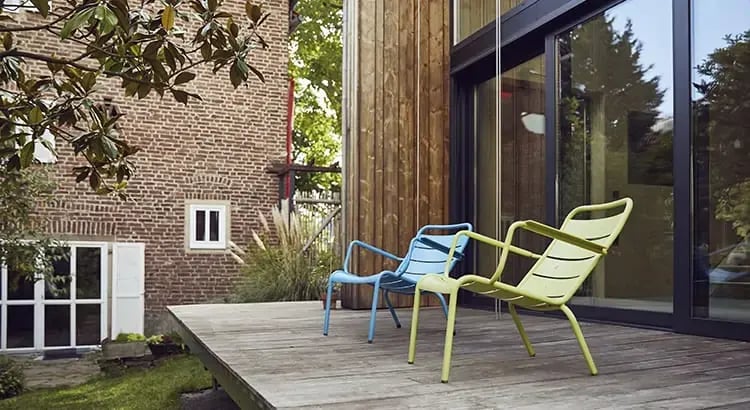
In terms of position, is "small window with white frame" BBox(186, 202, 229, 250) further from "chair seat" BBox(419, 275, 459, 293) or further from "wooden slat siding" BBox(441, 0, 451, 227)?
"chair seat" BBox(419, 275, 459, 293)

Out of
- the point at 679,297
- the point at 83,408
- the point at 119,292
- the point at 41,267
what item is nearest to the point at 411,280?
the point at 679,297

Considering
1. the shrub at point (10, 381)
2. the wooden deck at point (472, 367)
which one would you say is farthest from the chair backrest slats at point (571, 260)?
the shrub at point (10, 381)

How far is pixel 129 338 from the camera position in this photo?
8.91m

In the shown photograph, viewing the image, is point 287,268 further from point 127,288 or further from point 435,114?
point 127,288

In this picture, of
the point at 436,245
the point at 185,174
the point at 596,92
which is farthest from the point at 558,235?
the point at 185,174

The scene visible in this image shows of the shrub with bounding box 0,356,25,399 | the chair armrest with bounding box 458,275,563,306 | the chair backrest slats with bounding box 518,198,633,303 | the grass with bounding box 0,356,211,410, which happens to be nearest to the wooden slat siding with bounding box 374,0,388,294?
the grass with bounding box 0,356,211,410

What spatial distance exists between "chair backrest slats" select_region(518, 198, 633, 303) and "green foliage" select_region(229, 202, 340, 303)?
4118mm

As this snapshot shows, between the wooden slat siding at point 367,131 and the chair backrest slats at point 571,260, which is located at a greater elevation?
the wooden slat siding at point 367,131

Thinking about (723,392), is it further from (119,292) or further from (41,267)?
(119,292)

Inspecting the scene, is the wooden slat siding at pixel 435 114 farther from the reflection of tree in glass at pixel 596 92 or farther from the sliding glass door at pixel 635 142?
the reflection of tree in glass at pixel 596 92

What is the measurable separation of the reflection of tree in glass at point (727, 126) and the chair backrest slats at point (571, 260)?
0.97m

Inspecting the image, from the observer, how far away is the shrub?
667cm

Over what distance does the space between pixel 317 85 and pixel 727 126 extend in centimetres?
1195

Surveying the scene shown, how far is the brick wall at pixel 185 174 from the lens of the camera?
949 centimetres
